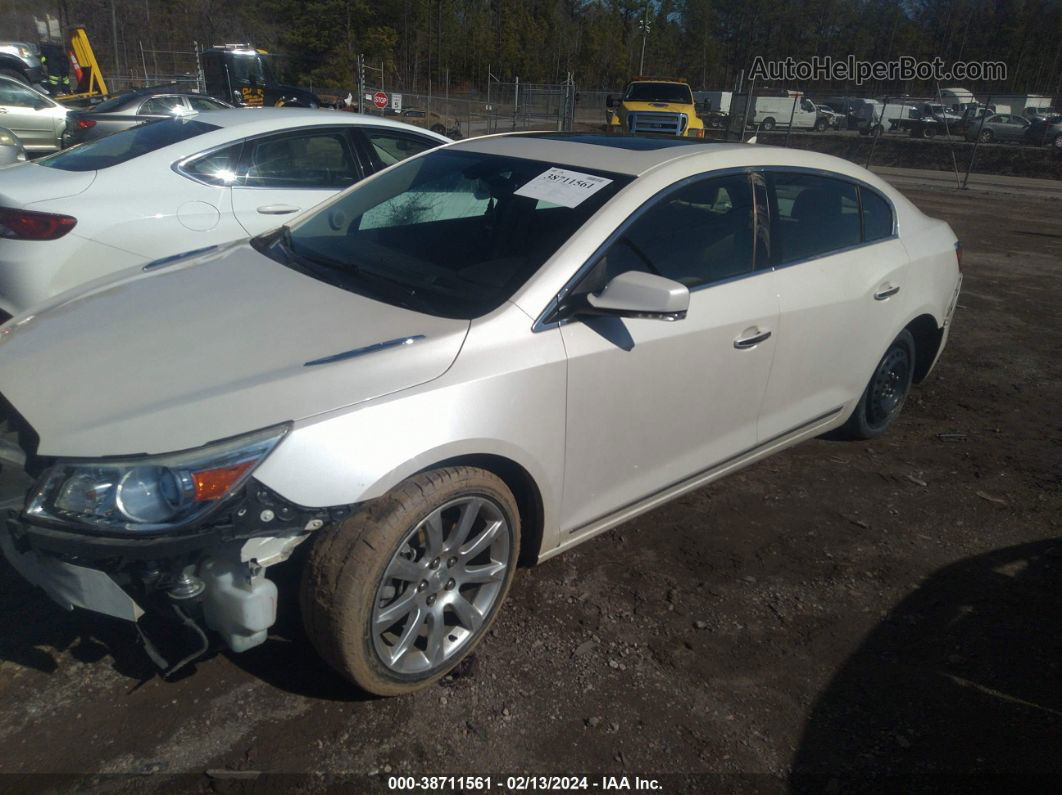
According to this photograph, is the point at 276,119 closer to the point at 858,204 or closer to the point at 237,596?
the point at 858,204

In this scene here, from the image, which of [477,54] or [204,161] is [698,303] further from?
[477,54]

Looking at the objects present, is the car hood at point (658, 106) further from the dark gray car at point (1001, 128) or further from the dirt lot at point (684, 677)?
the dark gray car at point (1001, 128)

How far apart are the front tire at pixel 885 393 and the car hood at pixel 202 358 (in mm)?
2724

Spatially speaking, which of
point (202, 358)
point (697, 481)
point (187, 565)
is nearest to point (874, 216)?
point (697, 481)

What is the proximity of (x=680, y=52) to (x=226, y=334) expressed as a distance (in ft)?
241

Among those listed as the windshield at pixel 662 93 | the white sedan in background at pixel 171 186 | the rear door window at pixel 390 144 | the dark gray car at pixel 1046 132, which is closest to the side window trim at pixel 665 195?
the white sedan in background at pixel 171 186

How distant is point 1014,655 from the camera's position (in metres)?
2.86

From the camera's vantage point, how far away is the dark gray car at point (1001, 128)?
3139cm

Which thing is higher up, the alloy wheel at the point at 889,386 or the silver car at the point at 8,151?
the silver car at the point at 8,151

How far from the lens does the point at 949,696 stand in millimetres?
2643

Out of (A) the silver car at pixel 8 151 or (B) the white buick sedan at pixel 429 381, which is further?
(A) the silver car at pixel 8 151

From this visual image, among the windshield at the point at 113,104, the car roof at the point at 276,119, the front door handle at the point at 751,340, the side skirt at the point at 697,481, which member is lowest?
the side skirt at the point at 697,481

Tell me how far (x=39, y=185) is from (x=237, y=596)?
3.65 m

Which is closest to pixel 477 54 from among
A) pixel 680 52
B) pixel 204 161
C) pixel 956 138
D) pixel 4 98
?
pixel 680 52
